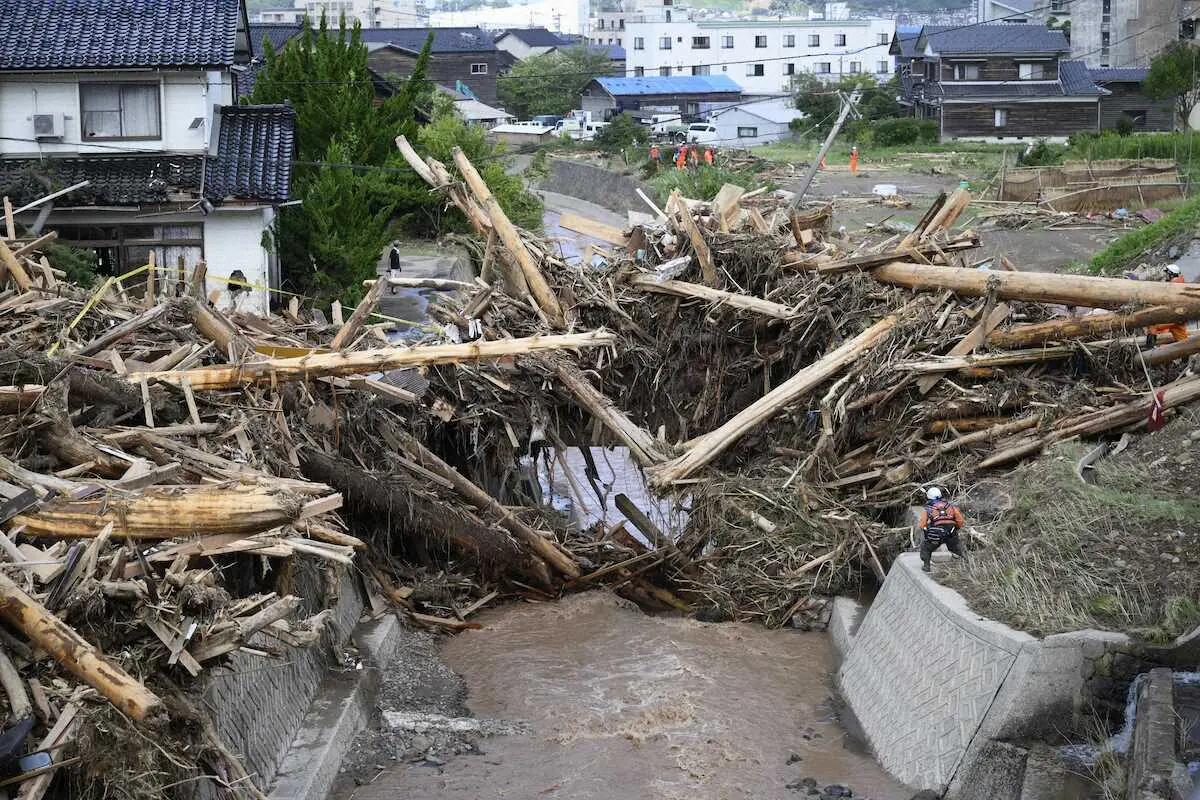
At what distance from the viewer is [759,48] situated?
296 ft

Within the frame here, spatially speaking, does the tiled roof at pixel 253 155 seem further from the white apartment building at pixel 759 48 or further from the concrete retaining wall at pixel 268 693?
the white apartment building at pixel 759 48

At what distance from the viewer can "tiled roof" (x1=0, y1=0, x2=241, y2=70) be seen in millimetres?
20953

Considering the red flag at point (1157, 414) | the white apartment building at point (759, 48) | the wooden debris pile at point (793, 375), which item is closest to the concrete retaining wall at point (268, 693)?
the wooden debris pile at point (793, 375)

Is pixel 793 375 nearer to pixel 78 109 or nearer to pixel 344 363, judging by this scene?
pixel 344 363

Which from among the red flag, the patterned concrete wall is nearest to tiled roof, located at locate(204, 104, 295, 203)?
the patterned concrete wall

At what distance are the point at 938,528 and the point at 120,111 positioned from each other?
15981mm

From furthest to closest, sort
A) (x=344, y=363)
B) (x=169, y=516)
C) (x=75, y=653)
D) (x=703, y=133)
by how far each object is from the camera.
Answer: (x=703, y=133) → (x=344, y=363) → (x=169, y=516) → (x=75, y=653)

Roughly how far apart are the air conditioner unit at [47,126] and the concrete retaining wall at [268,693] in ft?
43.2

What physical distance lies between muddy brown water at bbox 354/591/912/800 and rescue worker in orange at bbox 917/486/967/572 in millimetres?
1551

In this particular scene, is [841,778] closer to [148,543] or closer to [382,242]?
[148,543]

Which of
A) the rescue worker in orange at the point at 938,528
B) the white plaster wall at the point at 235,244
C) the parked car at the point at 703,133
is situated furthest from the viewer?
the parked car at the point at 703,133

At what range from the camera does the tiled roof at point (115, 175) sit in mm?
20266

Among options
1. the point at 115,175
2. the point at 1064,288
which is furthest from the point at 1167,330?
the point at 115,175

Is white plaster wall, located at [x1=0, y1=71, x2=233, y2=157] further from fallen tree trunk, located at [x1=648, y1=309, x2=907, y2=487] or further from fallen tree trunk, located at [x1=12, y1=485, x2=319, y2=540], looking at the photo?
fallen tree trunk, located at [x1=12, y1=485, x2=319, y2=540]
